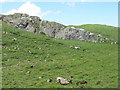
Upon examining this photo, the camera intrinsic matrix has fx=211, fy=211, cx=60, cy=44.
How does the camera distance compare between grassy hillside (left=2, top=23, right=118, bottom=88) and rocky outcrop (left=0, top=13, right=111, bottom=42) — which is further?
rocky outcrop (left=0, top=13, right=111, bottom=42)

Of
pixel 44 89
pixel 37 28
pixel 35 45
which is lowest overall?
pixel 44 89

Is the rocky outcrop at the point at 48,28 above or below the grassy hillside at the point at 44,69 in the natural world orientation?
above

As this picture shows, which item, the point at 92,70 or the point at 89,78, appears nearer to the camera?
the point at 89,78

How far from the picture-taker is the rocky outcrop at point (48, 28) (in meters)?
65.4

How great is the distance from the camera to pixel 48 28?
246ft

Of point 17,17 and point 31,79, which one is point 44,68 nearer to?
point 31,79

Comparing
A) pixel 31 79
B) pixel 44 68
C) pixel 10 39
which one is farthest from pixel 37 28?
pixel 31 79

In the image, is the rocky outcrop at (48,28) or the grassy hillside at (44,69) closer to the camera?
the grassy hillside at (44,69)

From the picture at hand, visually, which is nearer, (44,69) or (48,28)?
(44,69)

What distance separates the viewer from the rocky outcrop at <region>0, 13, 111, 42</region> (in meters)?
65.4

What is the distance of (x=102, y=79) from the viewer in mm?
20953

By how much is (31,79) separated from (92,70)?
300 inches

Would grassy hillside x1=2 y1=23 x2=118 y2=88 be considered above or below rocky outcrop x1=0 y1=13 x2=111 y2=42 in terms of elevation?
below

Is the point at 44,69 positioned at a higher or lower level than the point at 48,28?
lower
